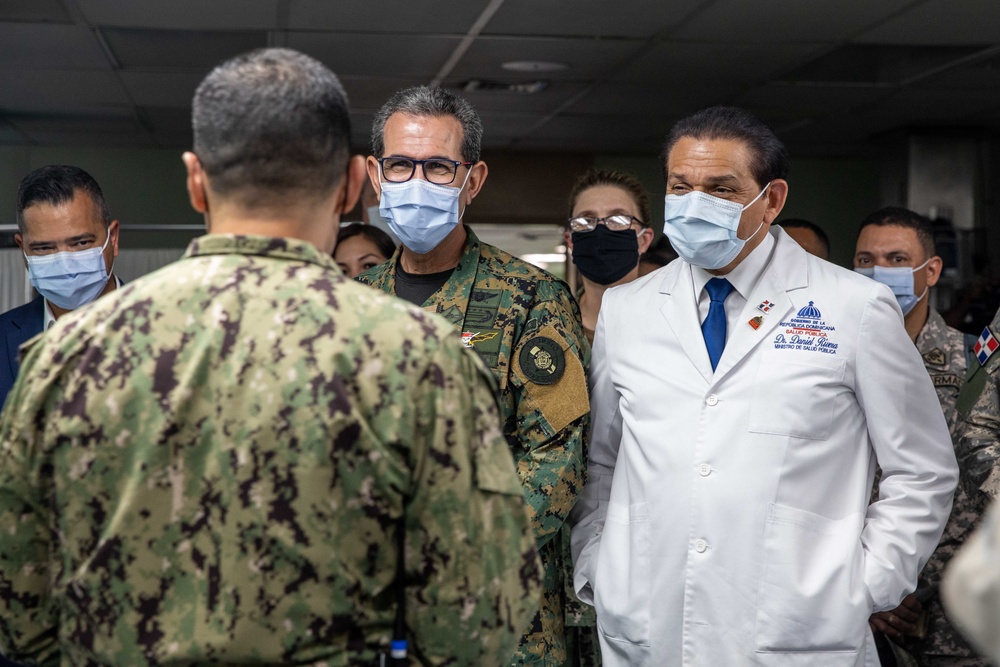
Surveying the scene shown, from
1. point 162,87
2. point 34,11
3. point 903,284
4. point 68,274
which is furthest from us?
point 162,87

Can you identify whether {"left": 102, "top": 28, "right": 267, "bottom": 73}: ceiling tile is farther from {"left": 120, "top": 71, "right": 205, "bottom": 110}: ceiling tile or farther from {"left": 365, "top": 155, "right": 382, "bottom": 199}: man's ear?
{"left": 365, "top": 155, "right": 382, "bottom": 199}: man's ear

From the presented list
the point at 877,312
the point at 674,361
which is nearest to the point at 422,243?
the point at 674,361

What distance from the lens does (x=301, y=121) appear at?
1.31 m

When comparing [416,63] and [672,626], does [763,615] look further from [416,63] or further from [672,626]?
[416,63]

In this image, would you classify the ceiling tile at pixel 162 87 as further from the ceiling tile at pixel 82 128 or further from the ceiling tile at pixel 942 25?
the ceiling tile at pixel 942 25

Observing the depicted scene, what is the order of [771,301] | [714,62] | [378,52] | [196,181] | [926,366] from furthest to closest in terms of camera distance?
[714,62] → [378,52] → [926,366] → [771,301] → [196,181]

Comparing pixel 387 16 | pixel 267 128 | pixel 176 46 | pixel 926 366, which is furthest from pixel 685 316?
pixel 176 46

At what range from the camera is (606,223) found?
317 cm

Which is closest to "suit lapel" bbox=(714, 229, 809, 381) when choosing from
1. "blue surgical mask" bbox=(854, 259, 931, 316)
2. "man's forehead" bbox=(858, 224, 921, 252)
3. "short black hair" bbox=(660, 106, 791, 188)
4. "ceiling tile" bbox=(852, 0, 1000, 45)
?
"short black hair" bbox=(660, 106, 791, 188)

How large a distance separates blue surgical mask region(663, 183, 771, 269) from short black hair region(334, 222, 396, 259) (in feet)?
5.32

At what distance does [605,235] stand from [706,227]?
2.98 ft

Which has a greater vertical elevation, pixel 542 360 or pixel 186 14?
pixel 186 14

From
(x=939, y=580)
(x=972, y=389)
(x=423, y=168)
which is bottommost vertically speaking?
(x=939, y=580)

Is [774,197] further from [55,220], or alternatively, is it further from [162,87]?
[162,87]
